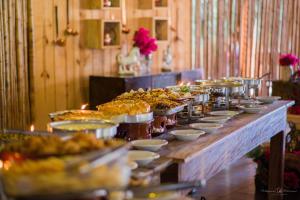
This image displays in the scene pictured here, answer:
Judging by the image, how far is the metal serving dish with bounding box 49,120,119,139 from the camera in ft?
6.85

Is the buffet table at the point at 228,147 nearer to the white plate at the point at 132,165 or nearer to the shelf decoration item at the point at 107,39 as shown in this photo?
the white plate at the point at 132,165

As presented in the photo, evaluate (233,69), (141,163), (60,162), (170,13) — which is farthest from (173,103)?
(233,69)

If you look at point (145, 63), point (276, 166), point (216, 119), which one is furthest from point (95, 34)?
point (216, 119)

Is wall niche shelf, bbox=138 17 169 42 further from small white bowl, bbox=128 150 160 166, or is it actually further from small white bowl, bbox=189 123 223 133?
small white bowl, bbox=128 150 160 166

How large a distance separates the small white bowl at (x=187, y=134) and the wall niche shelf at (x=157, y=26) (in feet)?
10.3

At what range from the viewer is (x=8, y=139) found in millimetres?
2074

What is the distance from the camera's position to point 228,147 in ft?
9.20

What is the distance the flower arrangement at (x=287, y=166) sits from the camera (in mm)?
4367

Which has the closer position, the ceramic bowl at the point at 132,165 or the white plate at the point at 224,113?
the ceramic bowl at the point at 132,165

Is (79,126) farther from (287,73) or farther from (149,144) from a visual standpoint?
(287,73)

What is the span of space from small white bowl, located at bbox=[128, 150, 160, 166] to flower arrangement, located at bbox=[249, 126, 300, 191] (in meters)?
2.50

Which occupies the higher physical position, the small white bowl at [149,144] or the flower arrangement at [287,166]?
the small white bowl at [149,144]

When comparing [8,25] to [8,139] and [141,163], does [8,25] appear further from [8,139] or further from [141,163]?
[141,163]

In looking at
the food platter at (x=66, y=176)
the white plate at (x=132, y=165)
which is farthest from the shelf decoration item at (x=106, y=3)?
the food platter at (x=66, y=176)
